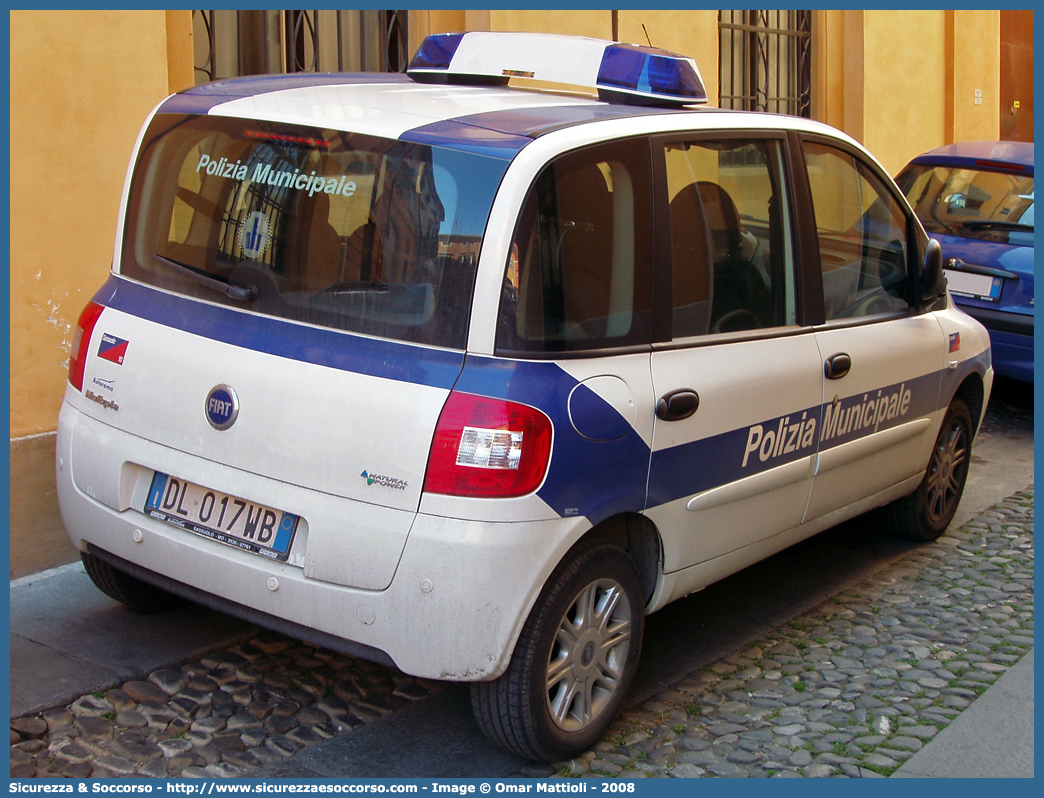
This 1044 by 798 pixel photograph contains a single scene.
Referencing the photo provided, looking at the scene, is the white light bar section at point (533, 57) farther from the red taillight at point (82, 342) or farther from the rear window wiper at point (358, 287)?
the red taillight at point (82, 342)

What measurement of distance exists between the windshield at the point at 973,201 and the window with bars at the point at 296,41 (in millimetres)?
3700

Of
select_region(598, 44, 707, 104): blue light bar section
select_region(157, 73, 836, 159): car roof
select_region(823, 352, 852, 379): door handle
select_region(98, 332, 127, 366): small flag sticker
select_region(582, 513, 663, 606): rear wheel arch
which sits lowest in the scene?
select_region(582, 513, 663, 606): rear wheel arch

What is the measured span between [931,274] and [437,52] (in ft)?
7.19

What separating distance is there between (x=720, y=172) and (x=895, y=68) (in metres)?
9.44

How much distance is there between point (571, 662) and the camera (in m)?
3.29

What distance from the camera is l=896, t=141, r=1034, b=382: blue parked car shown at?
7.34 metres

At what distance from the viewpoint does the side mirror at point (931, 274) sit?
4.75m

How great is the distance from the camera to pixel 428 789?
3205 mm

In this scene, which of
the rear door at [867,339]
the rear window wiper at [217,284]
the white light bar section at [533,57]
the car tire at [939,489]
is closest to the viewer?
the rear window wiper at [217,284]

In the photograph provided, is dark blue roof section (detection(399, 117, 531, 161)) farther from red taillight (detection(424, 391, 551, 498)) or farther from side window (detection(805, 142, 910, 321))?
side window (detection(805, 142, 910, 321))

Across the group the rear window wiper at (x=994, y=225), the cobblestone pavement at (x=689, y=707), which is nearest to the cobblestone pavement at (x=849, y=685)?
the cobblestone pavement at (x=689, y=707)

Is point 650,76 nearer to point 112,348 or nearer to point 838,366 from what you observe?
point 838,366

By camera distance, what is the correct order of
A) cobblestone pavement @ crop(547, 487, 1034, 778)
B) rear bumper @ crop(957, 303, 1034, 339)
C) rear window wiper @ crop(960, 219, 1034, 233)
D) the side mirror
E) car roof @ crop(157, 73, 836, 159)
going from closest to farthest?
1. car roof @ crop(157, 73, 836, 159)
2. cobblestone pavement @ crop(547, 487, 1034, 778)
3. the side mirror
4. rear bumper @ crop(957, 303, 1034, 339)
5. rear window wiper @ crop(960, 219, 1034, 233)

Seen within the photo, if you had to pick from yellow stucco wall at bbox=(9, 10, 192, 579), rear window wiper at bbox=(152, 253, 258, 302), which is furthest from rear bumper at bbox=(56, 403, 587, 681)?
yellow stucco wall at bbox=(9, 10, 192, 579)
